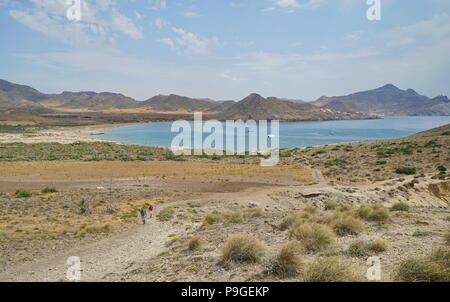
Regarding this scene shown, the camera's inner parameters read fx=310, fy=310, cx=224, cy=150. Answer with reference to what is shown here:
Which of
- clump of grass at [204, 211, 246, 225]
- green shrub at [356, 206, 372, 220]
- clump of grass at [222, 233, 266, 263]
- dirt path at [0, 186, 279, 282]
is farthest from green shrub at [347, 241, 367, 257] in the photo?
dirt path at [0, 186, 279, 282]

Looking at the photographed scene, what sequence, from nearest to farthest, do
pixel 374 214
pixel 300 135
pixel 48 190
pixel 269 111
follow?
1. pixel 374 214
2. pixel 48 190
3. pixel 300 135
4. pixel 269 111

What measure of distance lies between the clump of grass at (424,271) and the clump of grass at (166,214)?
12172mm

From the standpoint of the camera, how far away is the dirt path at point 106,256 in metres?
9.35

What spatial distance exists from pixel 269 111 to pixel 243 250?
17215cm

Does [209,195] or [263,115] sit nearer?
[209,195]

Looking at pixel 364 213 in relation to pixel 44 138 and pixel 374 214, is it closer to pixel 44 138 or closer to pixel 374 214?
→ pixel 374 214

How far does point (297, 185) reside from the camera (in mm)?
24984

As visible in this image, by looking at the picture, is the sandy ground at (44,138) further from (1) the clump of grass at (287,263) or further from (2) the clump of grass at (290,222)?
(1) the clump of grass at (287,263)

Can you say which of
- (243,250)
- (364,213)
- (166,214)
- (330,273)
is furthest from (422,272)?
(166,214)

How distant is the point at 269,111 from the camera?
578 feet

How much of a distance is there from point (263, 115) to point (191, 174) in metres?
143

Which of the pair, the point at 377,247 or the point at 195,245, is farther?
the point at 195,245
